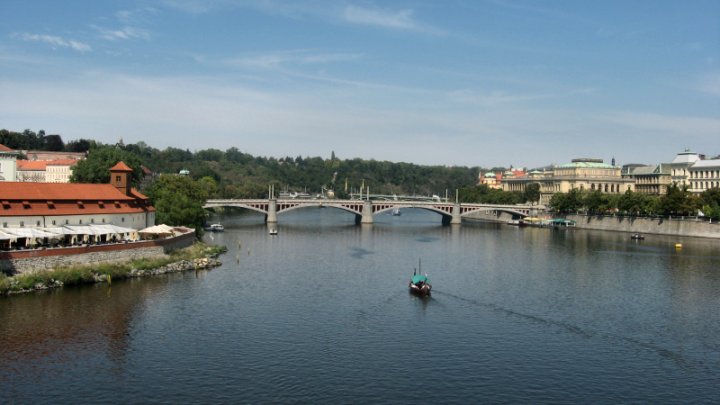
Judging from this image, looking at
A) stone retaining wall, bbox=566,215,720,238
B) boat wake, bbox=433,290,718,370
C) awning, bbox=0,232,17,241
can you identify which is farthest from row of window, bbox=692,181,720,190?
awning, bbox=0,232,17,241

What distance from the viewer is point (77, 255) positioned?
54.3 metres

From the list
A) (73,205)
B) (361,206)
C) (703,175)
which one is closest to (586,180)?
(703,175)

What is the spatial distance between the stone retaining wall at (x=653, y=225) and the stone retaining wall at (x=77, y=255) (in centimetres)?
8152

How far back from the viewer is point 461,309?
4962 cm

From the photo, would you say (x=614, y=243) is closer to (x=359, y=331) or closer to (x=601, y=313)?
(x=601, y=313)

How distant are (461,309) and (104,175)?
6211 centimetres

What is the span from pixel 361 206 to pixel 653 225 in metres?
52.5

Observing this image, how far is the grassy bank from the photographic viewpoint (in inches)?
1894

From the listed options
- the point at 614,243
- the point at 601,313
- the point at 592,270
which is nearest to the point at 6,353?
the point at 601,313

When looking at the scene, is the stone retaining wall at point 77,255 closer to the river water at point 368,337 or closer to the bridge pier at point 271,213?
the river water at point 368,337

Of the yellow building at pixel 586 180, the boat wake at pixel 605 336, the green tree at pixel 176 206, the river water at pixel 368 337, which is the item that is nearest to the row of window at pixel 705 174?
the yellow building at pixel 586 180

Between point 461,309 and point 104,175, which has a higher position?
point 104,175

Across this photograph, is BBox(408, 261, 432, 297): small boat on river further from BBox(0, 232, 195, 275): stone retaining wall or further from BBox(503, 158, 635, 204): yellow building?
BBox(503, 158, 635, 204): yellow building

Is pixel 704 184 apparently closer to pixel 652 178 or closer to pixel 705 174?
pixel 705 174
